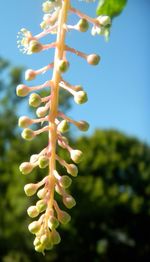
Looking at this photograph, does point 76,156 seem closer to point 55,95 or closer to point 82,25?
point 55,95

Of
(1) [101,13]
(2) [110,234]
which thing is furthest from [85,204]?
(1) [101,13]

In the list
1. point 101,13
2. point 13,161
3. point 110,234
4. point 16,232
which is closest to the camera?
point 101,13

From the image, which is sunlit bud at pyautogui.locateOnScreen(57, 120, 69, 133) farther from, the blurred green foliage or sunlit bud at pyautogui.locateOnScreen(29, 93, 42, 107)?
the blurred green foliage

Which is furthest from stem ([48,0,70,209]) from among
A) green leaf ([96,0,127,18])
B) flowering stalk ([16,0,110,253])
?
green leaf ([96,0,127,18])

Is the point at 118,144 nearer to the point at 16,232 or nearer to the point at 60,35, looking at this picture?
the point at 16,232

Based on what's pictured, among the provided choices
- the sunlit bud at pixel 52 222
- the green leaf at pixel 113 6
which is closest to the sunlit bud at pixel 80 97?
the sunlit bud at pixel 52 222

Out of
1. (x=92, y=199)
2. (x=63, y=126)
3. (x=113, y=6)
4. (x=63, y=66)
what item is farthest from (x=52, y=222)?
(x=92, y=199)
